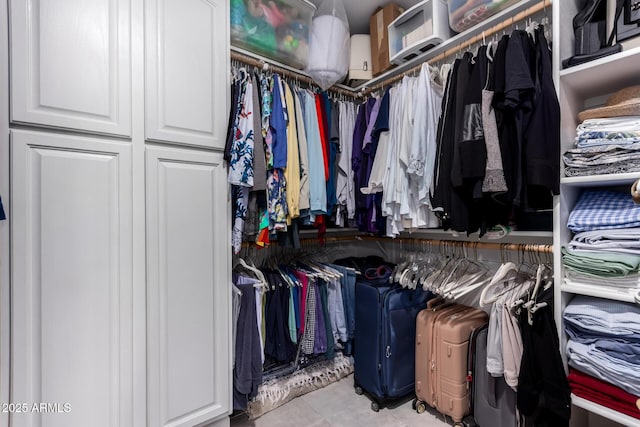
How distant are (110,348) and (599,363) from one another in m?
1.77

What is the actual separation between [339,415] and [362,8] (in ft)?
8.29

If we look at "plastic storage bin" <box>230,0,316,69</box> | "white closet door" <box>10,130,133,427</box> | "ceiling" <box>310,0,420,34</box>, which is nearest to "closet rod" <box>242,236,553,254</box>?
"white closet door" <box>10,130,133,427</box>

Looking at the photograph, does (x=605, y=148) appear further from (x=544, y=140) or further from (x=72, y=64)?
(x=72, y=64)

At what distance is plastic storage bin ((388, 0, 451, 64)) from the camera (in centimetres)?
167

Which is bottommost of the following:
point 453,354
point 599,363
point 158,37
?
point 453,354

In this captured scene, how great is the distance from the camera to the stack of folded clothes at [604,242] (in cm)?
110

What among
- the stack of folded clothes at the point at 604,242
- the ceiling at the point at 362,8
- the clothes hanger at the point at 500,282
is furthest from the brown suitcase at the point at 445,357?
the ceiling at the point at 362,8

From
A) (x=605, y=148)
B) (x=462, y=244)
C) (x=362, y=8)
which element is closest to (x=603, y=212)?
(x=605, y=148)

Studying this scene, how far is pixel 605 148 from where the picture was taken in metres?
1.16

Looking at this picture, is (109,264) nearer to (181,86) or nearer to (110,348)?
(110,348)

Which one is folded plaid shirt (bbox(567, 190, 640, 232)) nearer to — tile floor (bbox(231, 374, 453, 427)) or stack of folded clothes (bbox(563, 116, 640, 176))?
stack of folded clothes (bbox(563, 116, 640, 176))

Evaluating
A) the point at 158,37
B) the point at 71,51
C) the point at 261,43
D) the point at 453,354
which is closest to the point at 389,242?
the point at 453,354

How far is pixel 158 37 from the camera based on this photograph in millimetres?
1247

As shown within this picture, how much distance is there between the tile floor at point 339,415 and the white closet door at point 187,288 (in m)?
0.39
